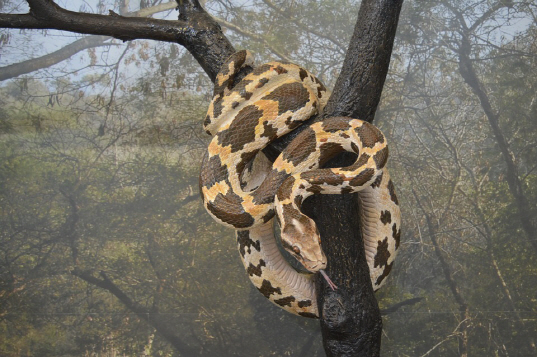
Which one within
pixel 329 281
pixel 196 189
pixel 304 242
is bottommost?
pixel 196 189

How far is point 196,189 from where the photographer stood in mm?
3529

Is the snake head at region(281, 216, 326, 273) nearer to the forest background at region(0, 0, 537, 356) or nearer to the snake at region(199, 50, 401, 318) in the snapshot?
the snake at region(199, 50, 401, 318)

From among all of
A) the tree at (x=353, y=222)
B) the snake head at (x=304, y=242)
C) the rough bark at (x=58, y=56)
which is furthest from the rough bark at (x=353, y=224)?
the rough bark at (x=58, y=56)

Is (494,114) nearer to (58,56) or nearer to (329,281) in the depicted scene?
(329,281)

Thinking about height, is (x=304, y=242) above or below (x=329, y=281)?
above

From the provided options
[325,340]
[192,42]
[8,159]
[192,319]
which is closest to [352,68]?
[192,42]

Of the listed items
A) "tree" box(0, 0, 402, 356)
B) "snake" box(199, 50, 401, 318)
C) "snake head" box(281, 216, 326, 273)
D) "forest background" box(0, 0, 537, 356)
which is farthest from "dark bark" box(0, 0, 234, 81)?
"forest background" box(0, 0, 537, 356)

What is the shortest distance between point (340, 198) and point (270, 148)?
0.37 metres

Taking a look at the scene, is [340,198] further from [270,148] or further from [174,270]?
[174,270]

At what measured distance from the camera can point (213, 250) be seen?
3469 mm

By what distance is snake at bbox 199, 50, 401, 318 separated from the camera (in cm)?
173

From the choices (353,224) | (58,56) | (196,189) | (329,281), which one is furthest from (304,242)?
(58,56)

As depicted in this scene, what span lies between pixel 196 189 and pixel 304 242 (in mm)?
1982

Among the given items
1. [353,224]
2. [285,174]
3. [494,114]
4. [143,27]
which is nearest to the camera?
[285,174]
